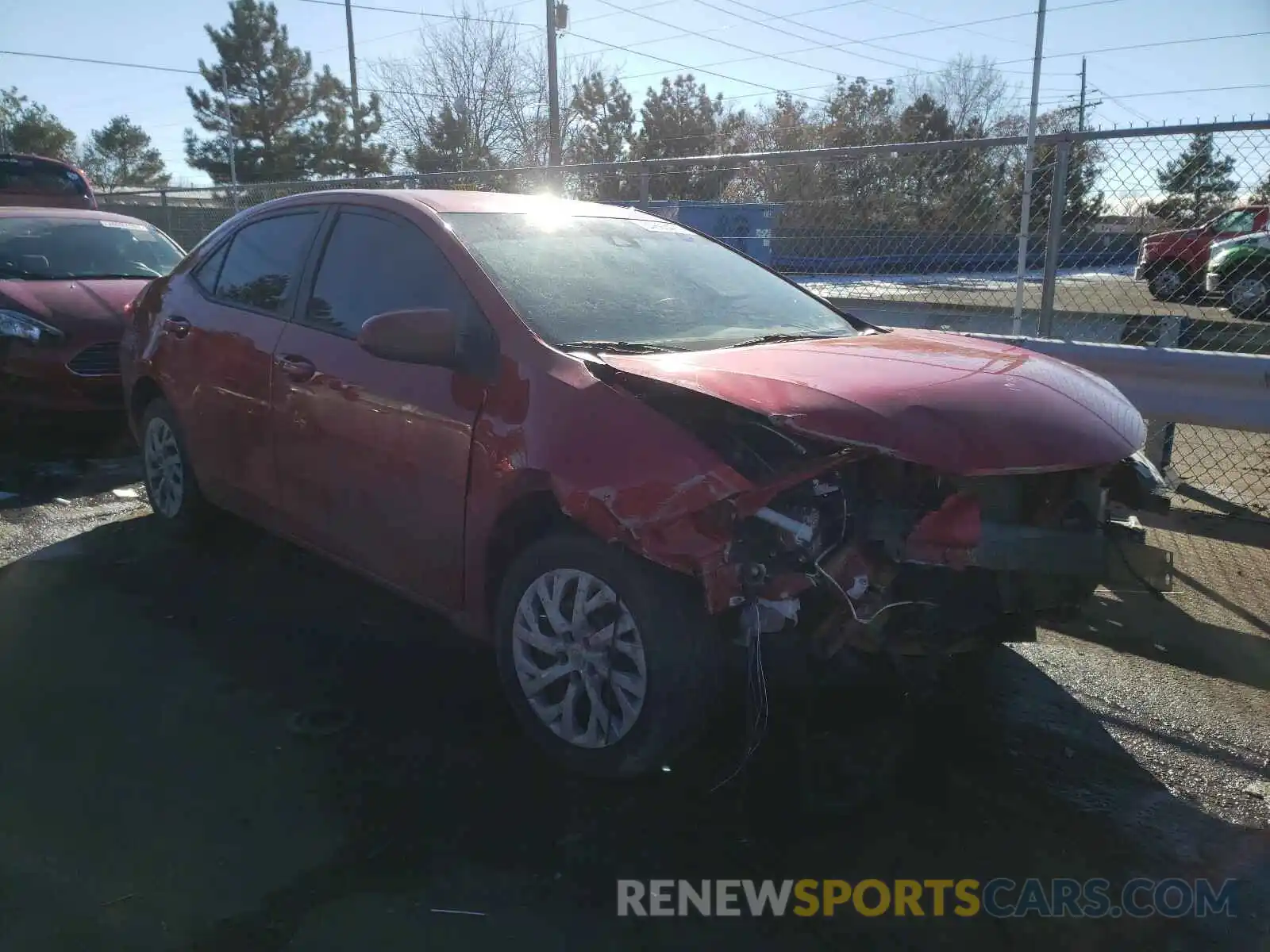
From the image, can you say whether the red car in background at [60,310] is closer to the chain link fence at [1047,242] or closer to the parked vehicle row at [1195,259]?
the chain link fence at [1047,242]

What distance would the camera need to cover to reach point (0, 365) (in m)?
6.84

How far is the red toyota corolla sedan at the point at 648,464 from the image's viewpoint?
110 inches

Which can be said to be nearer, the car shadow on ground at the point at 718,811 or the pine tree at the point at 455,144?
the car shadow on ground at the point at 718,811

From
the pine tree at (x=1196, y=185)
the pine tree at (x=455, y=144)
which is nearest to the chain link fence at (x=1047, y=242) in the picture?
the pine tree at (x=1196, y=185)

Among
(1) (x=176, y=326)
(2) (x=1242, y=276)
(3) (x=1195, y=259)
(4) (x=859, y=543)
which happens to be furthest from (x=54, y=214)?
(2) (x=1242, y=276)

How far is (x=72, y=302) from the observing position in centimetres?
718

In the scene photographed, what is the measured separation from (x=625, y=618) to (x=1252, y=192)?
4.58 m

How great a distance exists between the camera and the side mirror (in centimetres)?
328

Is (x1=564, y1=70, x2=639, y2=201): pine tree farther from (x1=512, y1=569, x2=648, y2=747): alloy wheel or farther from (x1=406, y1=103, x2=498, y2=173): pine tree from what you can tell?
(x1=512, y1=569, x2=648, y2=747): alloy wheel

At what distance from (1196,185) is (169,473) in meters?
5.68

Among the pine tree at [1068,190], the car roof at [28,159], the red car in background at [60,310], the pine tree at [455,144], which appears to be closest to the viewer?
the pine tree at [1068,190]

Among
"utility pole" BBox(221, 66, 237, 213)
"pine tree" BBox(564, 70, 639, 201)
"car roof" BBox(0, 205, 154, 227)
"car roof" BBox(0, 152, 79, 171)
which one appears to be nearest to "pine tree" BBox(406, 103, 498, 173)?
"pine tree" BBox(564, 70, 639, 201)

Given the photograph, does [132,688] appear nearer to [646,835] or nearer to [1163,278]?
[646,835]

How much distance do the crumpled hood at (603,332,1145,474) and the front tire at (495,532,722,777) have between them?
22.2 inches
